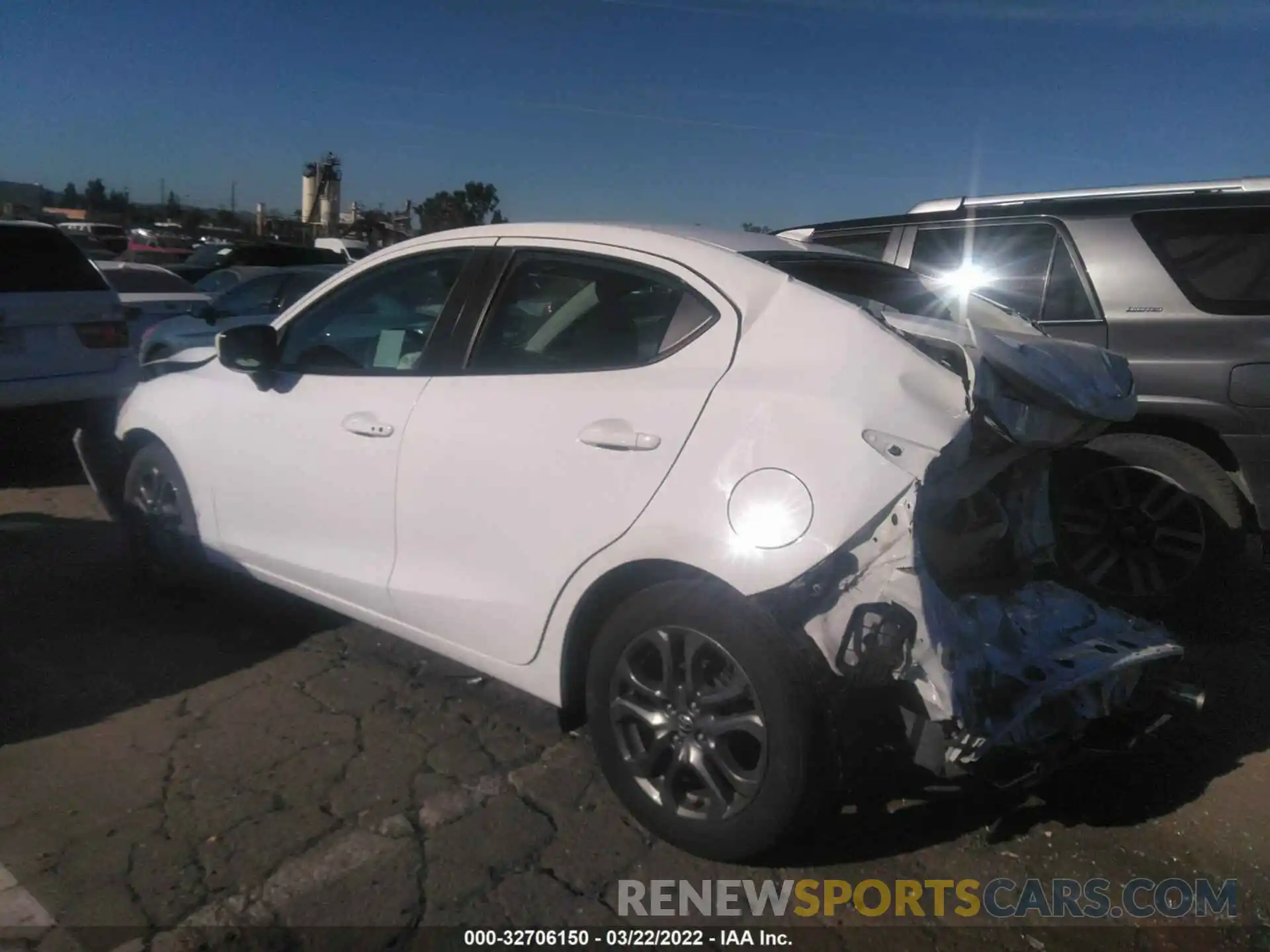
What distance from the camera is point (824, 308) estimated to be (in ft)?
9.77

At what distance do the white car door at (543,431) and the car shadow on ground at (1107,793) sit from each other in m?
1.06

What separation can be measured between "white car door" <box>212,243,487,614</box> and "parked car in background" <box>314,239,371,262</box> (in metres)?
16.3

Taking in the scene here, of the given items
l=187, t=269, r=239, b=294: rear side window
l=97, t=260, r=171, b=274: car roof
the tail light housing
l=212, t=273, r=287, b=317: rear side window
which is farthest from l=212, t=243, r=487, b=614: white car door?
l=187, t=269, r=239, b=294: rear side window

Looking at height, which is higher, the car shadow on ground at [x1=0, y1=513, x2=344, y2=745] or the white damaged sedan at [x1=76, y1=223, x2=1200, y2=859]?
the white damaged sedan at [x1=76, y1=223, x2=1200, y2=859]

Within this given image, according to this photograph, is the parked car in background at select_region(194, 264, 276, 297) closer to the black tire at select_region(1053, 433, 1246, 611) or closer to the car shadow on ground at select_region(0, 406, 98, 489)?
the car shadow on ground at select_region(0, 406, 98, 489)

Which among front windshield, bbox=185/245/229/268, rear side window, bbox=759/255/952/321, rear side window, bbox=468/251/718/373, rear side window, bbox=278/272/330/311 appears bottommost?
front windshield, bbox=185/245/229/268

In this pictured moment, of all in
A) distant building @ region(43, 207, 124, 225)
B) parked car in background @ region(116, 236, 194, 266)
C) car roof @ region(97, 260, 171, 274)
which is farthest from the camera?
distant building @ region(43, 207, 124, 225)

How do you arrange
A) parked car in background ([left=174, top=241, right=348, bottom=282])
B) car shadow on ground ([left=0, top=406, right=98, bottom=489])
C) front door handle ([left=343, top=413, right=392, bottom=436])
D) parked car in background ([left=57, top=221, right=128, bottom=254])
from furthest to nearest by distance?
parked car in background ([left=57, top=221, right=128, bottom=254])
parked car in background ([left=174, top=241, right=348, bottom=282])
car shadow on ground ([left=0, top=406, right=98, bottom=489])
front door handle ([left=343, top=413, right=392, bottom=436])

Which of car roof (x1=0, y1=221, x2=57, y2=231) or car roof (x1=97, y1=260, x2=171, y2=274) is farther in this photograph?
car roof (x1=97, y1=260, x2=171, y2=274)

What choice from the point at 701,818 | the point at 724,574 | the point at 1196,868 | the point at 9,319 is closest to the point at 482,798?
the point at 701,818

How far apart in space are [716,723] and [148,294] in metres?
9.79

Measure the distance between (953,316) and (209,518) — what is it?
3.08m

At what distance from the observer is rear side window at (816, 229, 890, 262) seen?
616 centimetres

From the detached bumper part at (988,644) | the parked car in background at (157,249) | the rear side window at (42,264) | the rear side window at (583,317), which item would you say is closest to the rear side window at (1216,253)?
the detached bumper part at (988,644)
